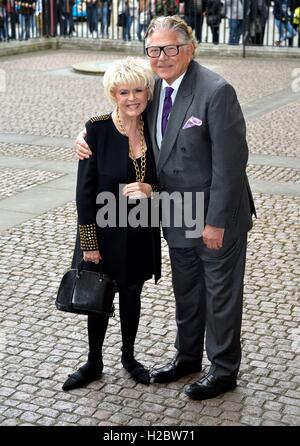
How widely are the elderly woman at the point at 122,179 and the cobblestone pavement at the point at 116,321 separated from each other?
31 cm

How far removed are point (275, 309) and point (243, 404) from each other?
1328 millimetres

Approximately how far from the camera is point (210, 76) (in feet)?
12.8

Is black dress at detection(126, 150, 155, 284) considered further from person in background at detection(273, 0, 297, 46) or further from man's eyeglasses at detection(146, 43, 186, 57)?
person in background at detection(273, 0, 297, 46)

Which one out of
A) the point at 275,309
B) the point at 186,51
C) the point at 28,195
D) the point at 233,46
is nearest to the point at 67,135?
the point at 28,195

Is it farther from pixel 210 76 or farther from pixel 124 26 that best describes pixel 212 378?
pixel 124 26

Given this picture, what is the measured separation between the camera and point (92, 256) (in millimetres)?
4074

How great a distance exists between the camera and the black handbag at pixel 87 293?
4.01 m

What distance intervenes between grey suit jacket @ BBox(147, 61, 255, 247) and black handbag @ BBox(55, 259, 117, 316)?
568 millimetres

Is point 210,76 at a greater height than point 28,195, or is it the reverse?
point 210,76

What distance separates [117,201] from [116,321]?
1.35 m

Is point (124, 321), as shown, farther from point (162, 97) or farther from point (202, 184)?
point (162, 97)

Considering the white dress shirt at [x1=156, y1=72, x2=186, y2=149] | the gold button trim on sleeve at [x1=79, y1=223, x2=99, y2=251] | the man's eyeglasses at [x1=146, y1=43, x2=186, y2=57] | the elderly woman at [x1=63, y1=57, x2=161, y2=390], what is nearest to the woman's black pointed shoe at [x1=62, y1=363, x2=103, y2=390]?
the elderly woman at [x1=63, y1=57, x2=161, y2=390]

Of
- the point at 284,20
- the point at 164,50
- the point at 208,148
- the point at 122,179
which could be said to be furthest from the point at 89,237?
the point at 284,20

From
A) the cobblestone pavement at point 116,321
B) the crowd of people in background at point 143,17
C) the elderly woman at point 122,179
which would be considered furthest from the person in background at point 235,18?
the elderly woman at point 122,179
